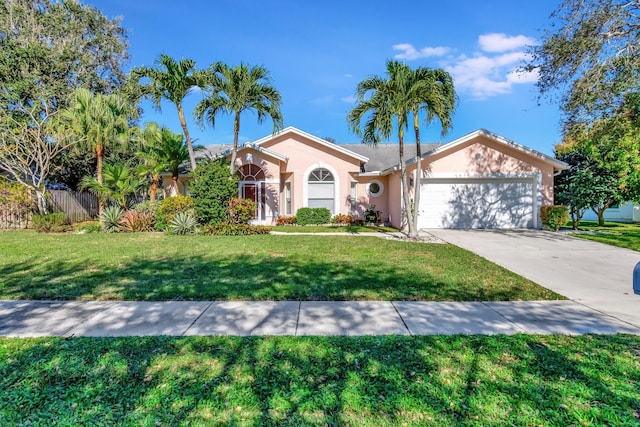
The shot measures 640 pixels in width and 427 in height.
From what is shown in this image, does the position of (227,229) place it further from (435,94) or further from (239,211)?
(435,94)

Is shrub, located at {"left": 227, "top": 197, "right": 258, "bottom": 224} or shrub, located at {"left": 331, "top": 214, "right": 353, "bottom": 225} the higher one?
shrub, located at {"left": 227, "top": 197, "right": 258, "bottom": 224}

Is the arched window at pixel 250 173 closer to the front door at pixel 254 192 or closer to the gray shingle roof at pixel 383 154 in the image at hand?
the front door at pixel 254 192

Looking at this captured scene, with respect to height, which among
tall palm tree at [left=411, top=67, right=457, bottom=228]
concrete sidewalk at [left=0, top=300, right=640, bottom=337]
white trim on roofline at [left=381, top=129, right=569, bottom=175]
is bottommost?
concrete sidewalk at [left=0, top=300, right=640, bottom=337]

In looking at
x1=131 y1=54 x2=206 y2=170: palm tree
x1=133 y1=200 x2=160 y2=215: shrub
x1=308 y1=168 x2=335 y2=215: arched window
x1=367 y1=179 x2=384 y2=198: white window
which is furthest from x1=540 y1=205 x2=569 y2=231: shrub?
x1=133 y1=200 x2=160 y2=215: shrub

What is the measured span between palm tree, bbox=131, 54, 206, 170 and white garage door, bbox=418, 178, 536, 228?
11401 millimetres

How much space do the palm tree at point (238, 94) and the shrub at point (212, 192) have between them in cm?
221

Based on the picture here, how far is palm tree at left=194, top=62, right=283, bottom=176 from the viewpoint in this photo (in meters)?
13.7

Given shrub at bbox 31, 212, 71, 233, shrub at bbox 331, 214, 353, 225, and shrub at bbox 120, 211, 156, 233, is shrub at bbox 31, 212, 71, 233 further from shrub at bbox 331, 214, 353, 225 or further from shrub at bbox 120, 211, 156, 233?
shrub at bbox 331, 214, 353, 225

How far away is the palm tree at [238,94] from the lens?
44.8 ft

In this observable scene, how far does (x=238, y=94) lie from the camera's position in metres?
13.8

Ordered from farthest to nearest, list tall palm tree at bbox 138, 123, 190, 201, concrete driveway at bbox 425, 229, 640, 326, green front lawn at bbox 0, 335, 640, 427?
tall palm tree at bbox 138, 123, 190, 201, concrete driveway at bbox 425, 229, 640, 326, green front lawn at bbox 0, 335, 640, 427

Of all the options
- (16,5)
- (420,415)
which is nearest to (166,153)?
(16,5)

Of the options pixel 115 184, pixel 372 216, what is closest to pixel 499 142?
pixel 372 216

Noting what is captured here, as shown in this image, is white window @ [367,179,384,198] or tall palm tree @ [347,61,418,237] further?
white window @ [367,179,384,198]
